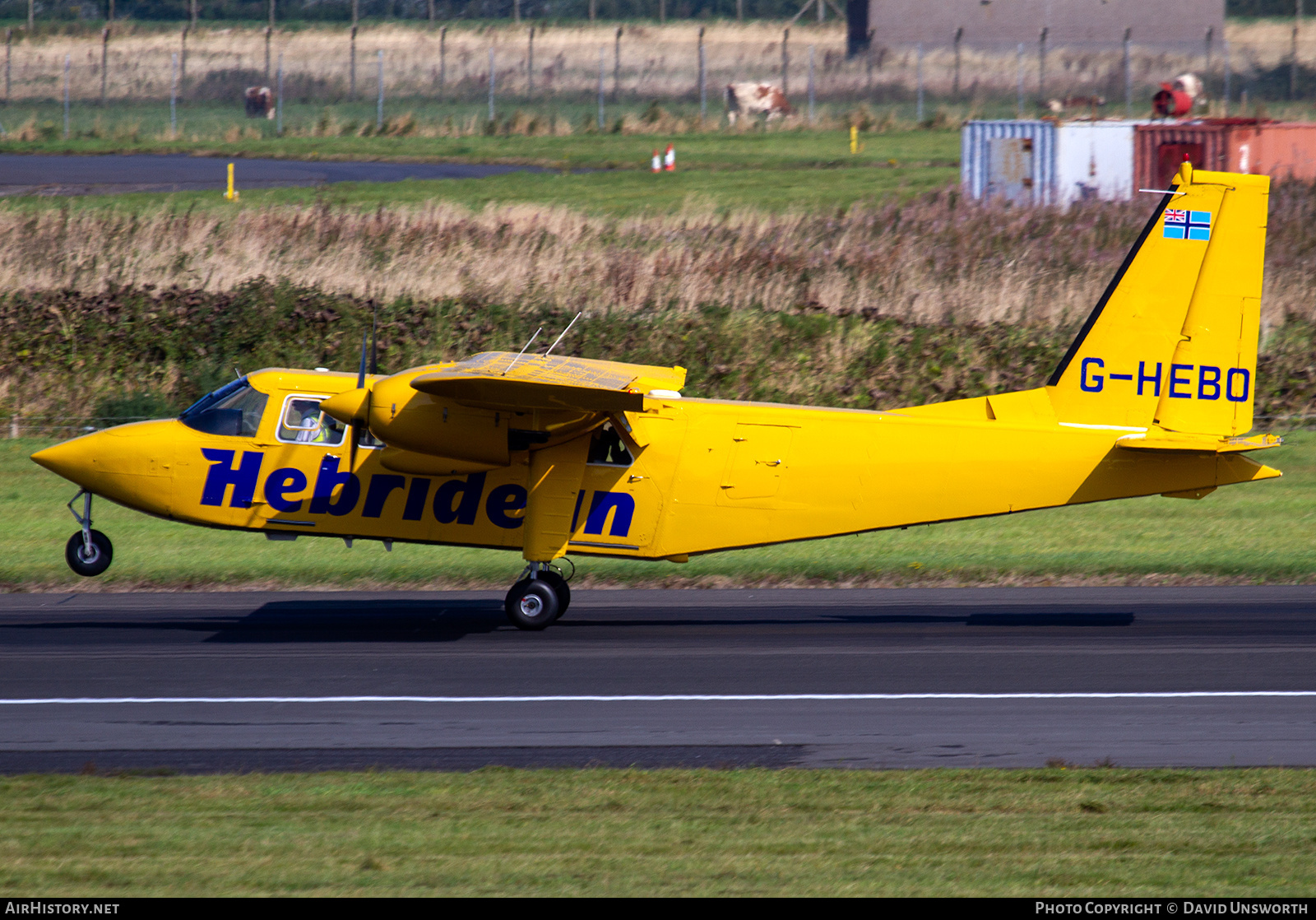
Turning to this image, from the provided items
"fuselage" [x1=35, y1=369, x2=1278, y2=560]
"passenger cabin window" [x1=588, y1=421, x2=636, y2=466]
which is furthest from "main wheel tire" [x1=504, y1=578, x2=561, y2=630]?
"passenger cabin window" [x1=588, y1=421, x2=636, y2=466]

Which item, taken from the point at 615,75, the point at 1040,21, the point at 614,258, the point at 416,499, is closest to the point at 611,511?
the point at 416,499

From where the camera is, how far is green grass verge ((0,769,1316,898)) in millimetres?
8078

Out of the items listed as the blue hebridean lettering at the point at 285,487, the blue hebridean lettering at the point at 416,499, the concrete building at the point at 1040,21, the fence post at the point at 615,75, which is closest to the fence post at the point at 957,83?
the concrete building at the point at 1040,21

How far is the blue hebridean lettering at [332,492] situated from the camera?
15.2m

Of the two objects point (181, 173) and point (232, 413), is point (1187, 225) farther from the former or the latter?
point (181, 173)

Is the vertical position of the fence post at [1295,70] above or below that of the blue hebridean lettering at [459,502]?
above

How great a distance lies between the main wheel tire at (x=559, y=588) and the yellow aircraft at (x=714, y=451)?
0.07ft

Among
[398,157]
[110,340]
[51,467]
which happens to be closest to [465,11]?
[398,157]

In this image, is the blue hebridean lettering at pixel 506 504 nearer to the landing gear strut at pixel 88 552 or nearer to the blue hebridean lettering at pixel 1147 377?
the landing gear strut at pixel 88 552

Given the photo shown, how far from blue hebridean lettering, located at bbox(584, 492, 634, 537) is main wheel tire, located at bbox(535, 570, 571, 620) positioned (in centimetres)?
79

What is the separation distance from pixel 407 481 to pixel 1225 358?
9.09 m

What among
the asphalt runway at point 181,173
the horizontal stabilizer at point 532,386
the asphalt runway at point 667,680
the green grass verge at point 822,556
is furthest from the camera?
Answer: the asphalt runway at point 181,173

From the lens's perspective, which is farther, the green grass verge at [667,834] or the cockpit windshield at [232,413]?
the cockpit windshield at [232,413]

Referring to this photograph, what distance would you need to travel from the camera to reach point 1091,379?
1530cm
